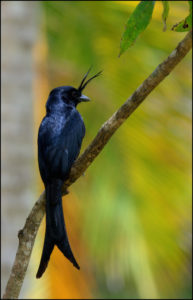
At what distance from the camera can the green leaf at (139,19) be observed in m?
2.72

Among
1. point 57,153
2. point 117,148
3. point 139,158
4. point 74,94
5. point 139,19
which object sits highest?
point 117,148

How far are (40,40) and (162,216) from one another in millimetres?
2672

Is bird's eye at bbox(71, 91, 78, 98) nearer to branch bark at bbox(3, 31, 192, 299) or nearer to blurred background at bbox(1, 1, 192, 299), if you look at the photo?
branch bark at bbox(3, 31, 192, 299)

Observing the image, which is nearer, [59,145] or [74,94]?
[59,145]

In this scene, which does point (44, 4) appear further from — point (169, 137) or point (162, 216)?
point (162, 216)

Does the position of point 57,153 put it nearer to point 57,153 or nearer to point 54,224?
point 57,153

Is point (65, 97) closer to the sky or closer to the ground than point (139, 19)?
closer to the sky

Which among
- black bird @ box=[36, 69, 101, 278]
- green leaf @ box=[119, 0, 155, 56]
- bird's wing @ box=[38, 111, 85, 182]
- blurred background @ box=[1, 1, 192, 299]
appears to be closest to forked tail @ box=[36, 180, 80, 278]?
black bird @ box=[36, 69, 101, 278]

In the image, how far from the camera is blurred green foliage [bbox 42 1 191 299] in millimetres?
6684

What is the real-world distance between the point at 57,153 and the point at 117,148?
322 centimetres

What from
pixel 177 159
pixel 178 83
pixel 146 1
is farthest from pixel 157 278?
pixel 146 1

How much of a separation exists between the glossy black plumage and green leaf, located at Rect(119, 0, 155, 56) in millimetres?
974

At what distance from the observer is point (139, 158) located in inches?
267

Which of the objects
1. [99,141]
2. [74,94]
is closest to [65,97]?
[74,94]
